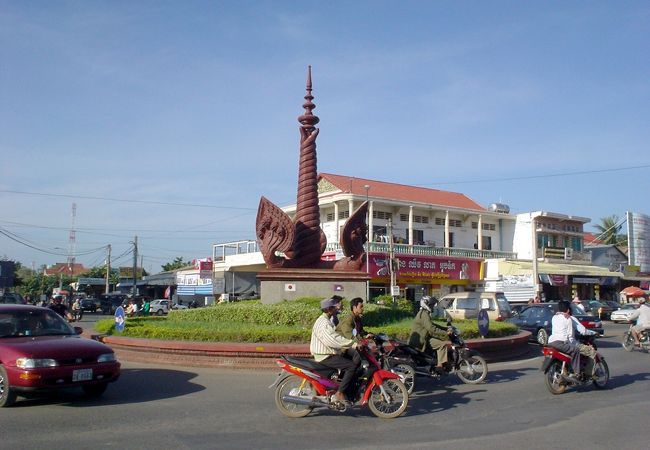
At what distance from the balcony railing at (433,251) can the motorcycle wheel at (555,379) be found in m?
29.5

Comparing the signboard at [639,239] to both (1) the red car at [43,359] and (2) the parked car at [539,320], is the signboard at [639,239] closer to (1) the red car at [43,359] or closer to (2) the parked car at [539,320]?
(2) the parked car at [539,320]

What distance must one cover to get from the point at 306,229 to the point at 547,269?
31903 millimetres

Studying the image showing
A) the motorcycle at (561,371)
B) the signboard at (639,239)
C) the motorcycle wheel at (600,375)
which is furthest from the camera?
the signboard at (639,239)

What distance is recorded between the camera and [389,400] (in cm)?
845

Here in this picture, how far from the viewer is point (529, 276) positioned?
44.4 meters

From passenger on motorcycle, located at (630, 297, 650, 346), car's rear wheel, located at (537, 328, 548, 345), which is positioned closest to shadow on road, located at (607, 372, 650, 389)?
passenger on motorcycle, located at (630, 297, 650, 346)

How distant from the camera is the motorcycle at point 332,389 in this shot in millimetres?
8398

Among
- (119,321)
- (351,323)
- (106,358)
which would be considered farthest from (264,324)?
(351,323)

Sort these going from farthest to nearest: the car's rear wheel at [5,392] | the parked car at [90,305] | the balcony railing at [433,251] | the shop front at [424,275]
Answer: the parked car at [90,305] < the balcony railing at [433,251] < the shop front at [424,275] < the car's rear wheel at [5,392]

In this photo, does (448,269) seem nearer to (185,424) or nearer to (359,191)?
(359,191)

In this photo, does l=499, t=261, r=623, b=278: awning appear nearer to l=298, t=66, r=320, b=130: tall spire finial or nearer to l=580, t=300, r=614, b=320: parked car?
l=580, t=300, r=614, b=320: parked car

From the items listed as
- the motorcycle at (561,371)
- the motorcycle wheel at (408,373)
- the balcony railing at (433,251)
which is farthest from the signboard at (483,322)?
the balcony railing at (433,251)

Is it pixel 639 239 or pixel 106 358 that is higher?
pixel 639 239

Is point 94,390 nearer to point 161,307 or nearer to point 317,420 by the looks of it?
point 317,420
